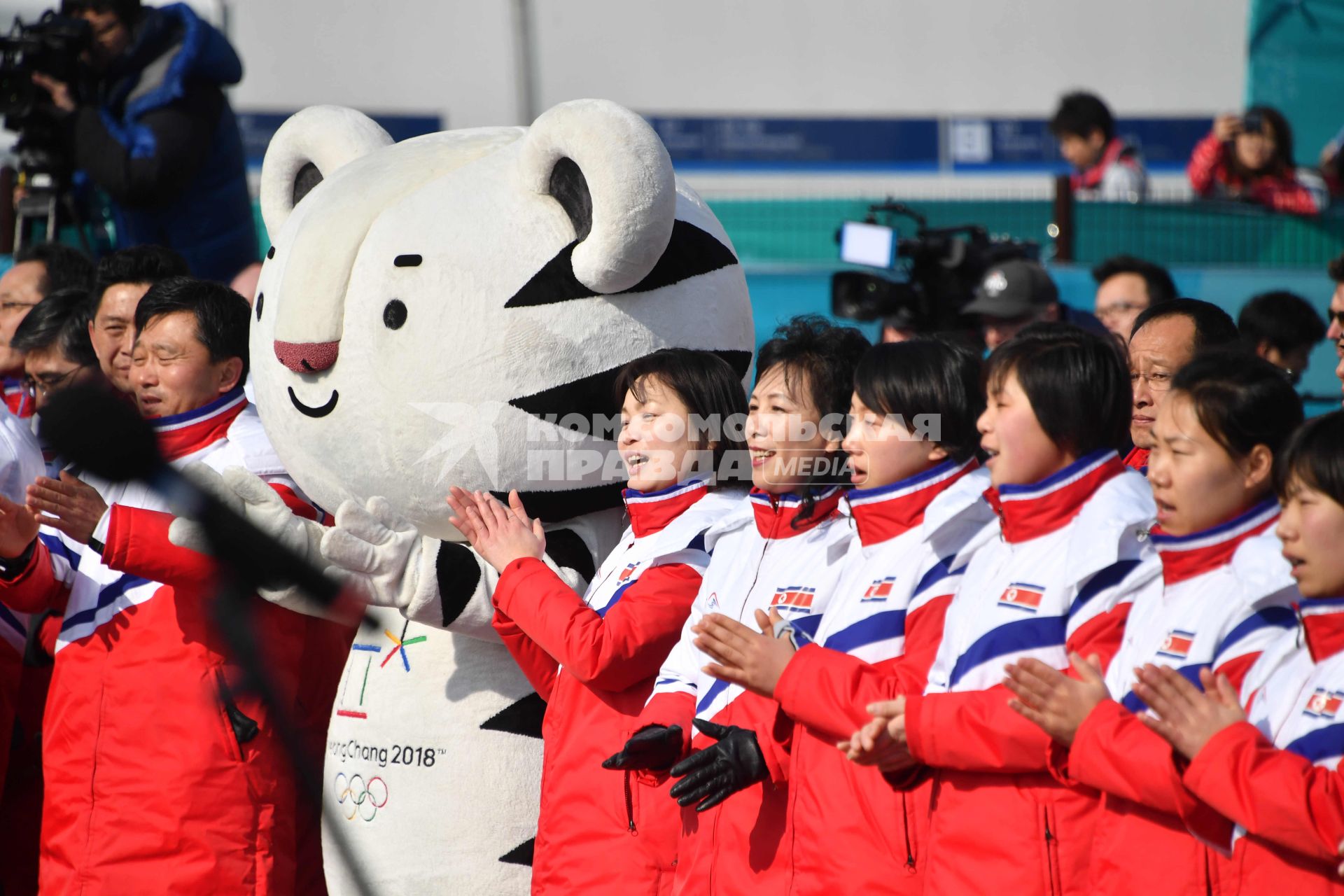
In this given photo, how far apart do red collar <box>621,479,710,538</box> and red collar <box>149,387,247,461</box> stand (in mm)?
1006

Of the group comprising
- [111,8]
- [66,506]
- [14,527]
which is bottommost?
[14,527]

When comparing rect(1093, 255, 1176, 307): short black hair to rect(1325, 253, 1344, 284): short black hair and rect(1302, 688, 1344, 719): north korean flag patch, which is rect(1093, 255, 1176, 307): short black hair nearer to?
rect(1325, 253, 1344, 284): short black hair

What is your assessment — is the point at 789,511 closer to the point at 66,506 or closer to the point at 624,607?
the point at 624,607

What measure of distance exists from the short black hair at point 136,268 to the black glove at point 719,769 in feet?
7.26

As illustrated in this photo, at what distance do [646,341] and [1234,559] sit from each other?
1.35 meters

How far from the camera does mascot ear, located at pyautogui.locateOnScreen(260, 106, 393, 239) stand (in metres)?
3.55

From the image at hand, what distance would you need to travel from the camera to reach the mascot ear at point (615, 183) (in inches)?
116

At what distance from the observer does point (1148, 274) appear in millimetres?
5016

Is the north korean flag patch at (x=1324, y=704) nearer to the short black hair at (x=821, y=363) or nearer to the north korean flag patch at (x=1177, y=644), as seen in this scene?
the north korean flag patch at (x=1177, y=644)

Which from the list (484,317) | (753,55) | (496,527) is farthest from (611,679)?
(753,55)

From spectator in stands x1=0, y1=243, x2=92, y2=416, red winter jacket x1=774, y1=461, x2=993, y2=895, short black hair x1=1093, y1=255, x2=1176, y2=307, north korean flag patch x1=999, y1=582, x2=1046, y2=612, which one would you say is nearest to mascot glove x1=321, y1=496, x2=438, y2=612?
red winter jacket x1=774, y1=461, x2=993, y2=895

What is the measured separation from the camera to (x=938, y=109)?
443 inches

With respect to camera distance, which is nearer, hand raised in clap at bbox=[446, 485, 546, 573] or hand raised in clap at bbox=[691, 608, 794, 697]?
hand raised in clap at bbox=[691, 608, 794, 697]

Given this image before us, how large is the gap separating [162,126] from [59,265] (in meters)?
0.56
